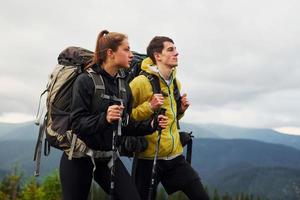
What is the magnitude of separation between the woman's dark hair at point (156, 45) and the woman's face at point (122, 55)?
5.26 ft

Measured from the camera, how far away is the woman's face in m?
5.43

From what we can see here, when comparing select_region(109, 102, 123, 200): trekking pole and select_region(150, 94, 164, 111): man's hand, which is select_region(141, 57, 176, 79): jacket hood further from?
select_region(109, 102, 123, 200): trekking pole

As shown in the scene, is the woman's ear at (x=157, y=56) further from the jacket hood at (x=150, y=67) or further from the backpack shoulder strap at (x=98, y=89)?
the backpack shoulder strap at (x=98, y=89)

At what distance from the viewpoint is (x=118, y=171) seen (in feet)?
17.3

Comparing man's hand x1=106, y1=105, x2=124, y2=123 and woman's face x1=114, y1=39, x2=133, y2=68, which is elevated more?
woman's face x1=114, y1=39, x2=133, y2=68

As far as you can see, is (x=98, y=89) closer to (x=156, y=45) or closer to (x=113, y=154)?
(x=113, y=154)

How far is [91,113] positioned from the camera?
5.11 metres

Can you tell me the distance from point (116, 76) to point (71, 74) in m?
0.53

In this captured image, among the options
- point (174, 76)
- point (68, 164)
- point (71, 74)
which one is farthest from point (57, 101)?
point (174, 76)

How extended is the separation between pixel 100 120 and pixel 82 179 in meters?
0.85

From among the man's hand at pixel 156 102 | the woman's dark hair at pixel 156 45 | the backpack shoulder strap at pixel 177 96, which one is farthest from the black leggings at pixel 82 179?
the woman's dark hair at pixel 156 45

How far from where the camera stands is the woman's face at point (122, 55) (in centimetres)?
543

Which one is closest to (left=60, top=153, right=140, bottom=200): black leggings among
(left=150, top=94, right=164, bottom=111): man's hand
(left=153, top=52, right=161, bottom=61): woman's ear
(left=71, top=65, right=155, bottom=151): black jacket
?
(left=71, top=65, right=155, bottom=151): black jacket

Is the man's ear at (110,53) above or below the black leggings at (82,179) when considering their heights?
above
